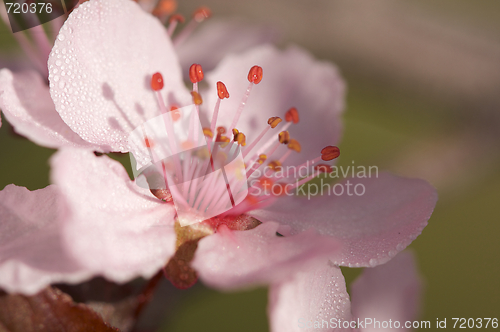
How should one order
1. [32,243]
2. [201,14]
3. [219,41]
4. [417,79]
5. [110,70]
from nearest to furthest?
[32,243], [110,70], [201,14], [219,41], [417,79]

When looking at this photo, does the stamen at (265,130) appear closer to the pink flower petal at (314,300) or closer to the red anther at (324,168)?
the red anther at (324,168)

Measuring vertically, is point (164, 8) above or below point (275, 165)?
above

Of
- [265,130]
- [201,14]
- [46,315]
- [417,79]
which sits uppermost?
[201,14]

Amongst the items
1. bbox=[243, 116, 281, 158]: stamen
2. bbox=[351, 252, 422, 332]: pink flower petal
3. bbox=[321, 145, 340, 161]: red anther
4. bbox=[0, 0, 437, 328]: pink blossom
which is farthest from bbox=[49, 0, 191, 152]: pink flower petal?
bbox=[351, 252, 422, 332]: pink flower petal

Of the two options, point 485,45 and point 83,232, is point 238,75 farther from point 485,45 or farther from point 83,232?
point 485,45

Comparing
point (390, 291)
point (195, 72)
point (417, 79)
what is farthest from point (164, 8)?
point (417, 79)

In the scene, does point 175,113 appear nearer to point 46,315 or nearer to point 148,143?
point 148,143

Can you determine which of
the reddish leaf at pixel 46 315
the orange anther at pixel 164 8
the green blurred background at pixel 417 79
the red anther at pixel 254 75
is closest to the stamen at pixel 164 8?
the orange anther at pixel 164 8
